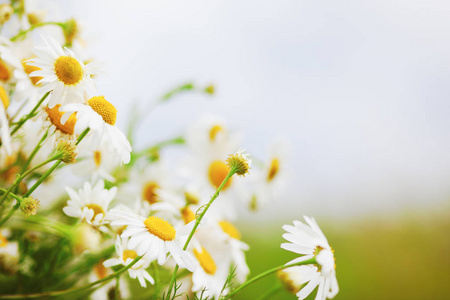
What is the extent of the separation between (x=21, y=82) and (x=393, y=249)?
1.69m

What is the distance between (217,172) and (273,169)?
115 millimetres

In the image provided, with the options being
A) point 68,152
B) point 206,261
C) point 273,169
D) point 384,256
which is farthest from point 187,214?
point 384,256

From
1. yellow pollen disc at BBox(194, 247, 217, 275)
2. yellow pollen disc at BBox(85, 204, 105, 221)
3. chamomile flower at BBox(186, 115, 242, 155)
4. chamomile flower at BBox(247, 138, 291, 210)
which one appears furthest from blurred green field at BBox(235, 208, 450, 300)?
yellow pollen disc at BBox(85, 204, 105, 221)

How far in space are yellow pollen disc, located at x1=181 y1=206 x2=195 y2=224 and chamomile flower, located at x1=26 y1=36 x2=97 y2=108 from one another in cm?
15

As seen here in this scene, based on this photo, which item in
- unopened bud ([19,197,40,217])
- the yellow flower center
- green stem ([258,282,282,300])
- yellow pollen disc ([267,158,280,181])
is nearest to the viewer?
unopened bud ([19,197,40,217])

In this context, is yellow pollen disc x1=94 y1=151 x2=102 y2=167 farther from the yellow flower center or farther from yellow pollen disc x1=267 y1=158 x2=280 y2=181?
yellow pollen disc x1=267 y1=158 x2=280 y2=181

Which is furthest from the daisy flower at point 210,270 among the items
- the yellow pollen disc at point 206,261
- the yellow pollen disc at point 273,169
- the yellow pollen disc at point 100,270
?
the yellow pollen disc at point 273,169

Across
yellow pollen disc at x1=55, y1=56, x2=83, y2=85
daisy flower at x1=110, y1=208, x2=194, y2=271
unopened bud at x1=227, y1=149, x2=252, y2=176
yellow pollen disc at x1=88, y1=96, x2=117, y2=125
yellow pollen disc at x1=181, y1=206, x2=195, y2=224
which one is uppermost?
unopened bud at x1=227, y1=149, x2=252, y2=176

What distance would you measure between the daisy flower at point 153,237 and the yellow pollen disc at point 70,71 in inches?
4.0

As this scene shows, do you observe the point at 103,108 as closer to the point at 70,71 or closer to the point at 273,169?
the point at 70,71

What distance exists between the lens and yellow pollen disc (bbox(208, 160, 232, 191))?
622mm

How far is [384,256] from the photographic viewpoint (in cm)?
Result: 171

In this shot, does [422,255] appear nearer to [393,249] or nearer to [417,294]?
[393,249]

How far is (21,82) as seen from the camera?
14.4 inches
